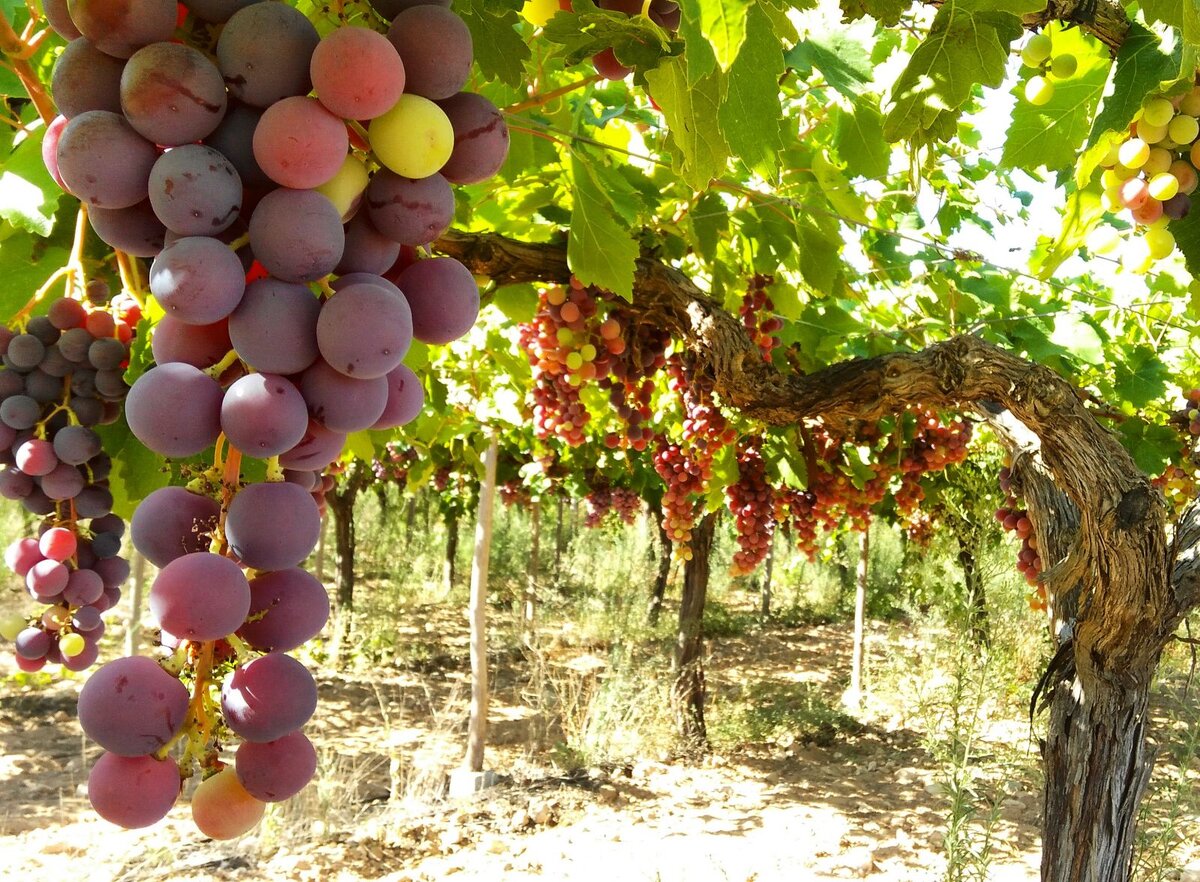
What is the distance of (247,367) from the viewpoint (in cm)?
65

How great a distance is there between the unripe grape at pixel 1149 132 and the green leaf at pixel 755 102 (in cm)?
95

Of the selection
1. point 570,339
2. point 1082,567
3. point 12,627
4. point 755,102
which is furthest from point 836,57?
point 12,627

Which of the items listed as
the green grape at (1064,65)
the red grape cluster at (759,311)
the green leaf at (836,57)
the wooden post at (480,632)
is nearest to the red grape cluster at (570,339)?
the red grape cluster at (759,311)

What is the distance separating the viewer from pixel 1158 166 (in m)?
1.51

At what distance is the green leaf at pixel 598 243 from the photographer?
1941 millimetres

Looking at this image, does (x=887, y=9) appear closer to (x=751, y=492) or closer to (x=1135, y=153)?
(x=1135, y=153)

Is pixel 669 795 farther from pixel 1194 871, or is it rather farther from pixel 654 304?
pixel 654 304

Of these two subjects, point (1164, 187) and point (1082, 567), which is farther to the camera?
point (1082, 567)

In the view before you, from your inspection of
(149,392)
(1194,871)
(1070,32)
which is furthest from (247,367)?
(1194,871)

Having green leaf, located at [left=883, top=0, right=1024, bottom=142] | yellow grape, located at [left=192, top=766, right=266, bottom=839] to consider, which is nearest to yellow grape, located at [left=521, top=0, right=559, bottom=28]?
green leaf, located at [left=883, top=0, right=1024, bottom=142]

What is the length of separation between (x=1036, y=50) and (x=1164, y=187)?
323 millimetres

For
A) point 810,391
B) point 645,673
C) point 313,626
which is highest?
point 810,391

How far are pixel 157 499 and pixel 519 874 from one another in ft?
15.0

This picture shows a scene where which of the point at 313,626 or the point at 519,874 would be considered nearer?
the point at 313,626
